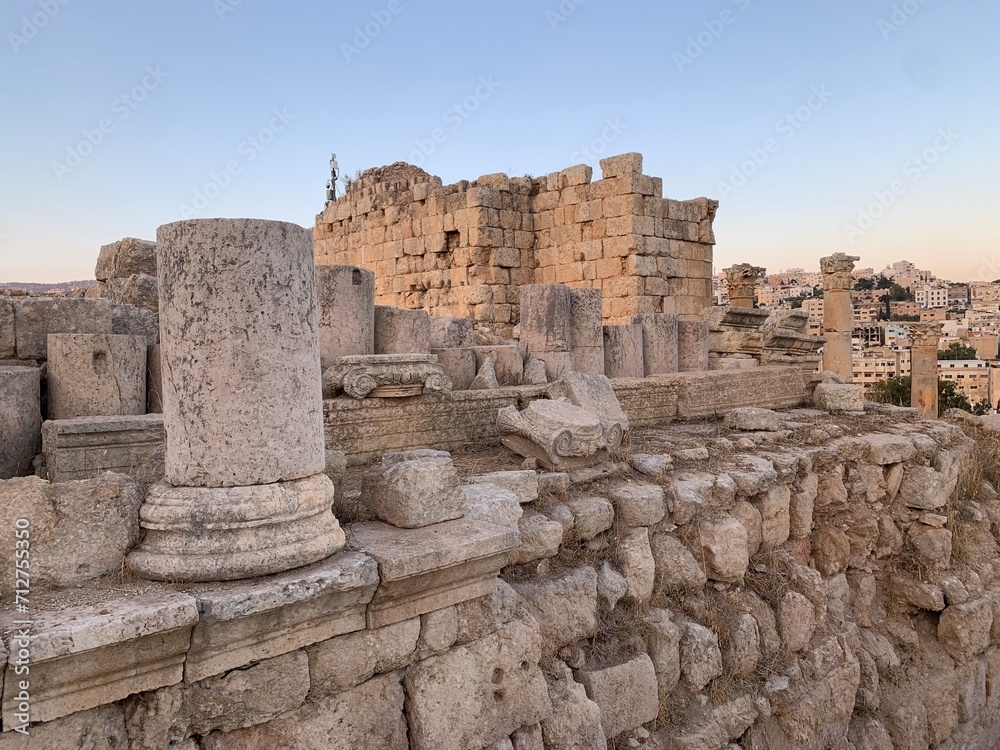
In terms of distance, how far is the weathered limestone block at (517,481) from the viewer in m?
4.43

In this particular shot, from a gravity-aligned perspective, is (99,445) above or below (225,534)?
above

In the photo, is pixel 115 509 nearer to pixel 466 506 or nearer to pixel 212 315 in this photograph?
pixel 212 315

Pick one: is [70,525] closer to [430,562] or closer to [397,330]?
[430,562]

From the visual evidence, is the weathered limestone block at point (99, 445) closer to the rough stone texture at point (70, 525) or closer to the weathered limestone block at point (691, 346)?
the rough stone texture at point (70, 525)

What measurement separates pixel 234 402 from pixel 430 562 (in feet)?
3.47

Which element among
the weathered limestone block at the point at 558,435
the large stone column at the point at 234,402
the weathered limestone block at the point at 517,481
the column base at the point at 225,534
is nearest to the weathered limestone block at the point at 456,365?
the weathered limestone block at the point at 558,435

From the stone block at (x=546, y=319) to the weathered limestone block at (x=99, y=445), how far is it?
4.29 meters

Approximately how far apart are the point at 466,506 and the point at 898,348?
49308mm

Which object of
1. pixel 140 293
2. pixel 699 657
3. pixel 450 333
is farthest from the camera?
pixel 450 333

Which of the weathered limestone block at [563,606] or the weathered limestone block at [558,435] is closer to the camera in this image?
the weathered limestone block at [563,606]

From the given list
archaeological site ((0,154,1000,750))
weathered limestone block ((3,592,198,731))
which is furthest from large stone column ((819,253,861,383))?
weathered limestone block ((3,592,198,731))

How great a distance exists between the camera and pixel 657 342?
344 inches

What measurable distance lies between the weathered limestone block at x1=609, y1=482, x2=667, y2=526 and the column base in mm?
2317

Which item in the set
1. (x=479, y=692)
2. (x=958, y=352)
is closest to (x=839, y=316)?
(x=479, y=692)
